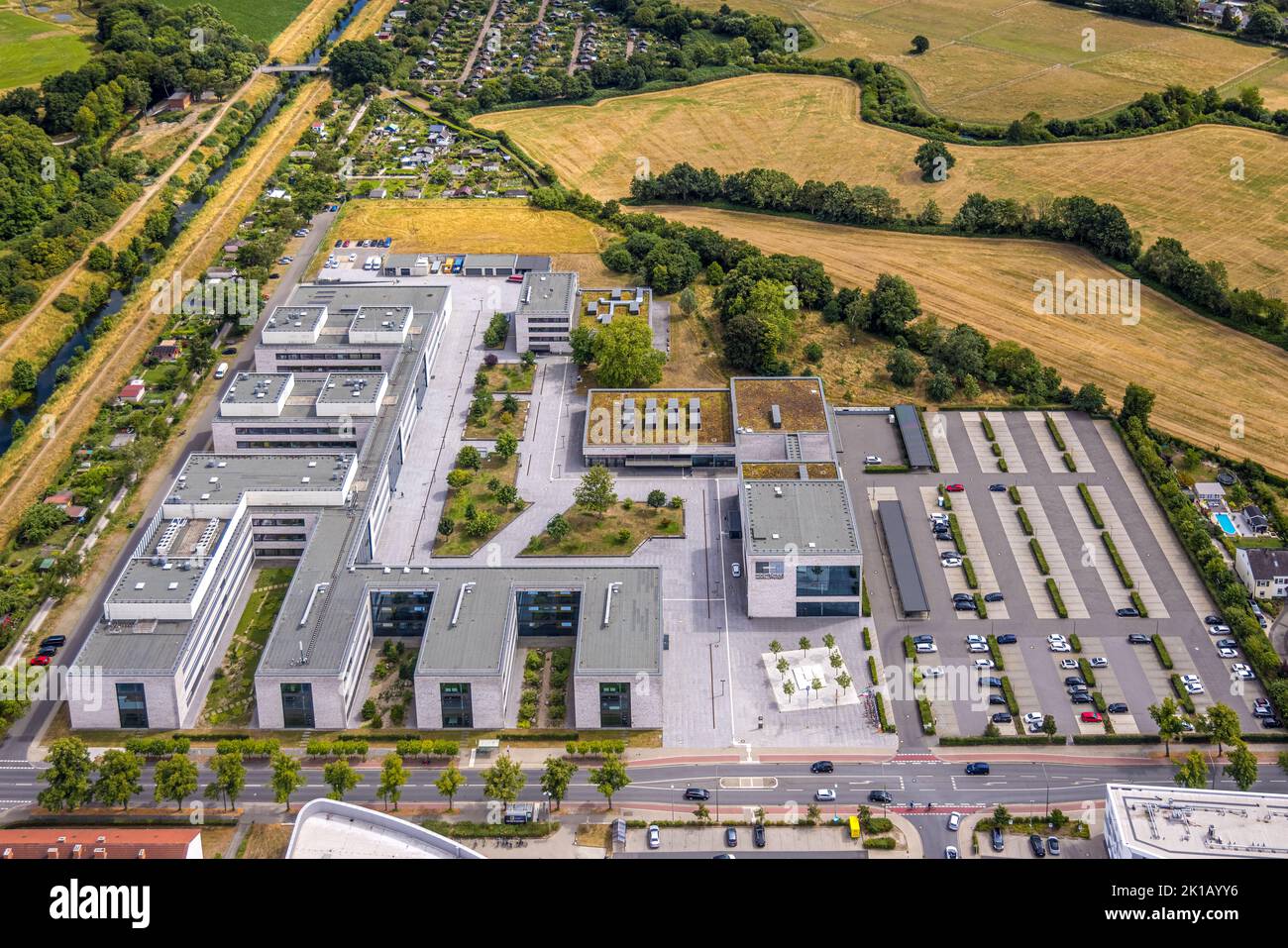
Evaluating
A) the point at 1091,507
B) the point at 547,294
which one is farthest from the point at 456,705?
the point at 547,294

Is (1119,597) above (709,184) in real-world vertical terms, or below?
below

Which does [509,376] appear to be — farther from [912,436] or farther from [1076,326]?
[1076,326]

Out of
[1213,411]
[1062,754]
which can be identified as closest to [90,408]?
[1062,754]

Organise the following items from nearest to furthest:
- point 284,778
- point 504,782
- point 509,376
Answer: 1. point 504,782
2. point 284,778
3. point 509,376

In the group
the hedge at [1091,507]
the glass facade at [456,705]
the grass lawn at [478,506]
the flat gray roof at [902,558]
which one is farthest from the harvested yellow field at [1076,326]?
the glass facade at [456,705]

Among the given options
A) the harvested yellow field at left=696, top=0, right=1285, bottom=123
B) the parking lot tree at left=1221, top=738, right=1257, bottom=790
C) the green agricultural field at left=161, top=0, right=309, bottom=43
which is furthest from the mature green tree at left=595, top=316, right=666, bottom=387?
the green agricultural field at left=161, top=0, right=309, bottom=43
